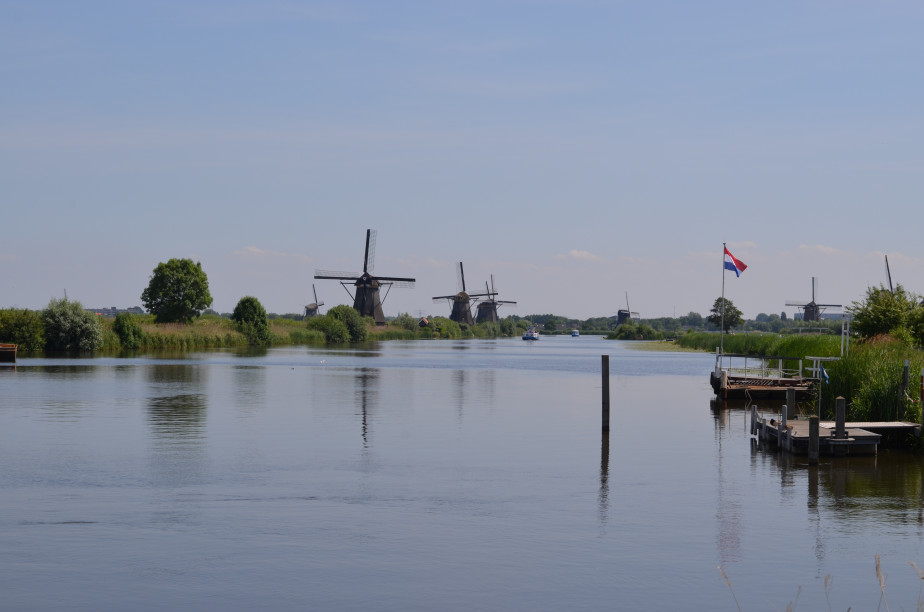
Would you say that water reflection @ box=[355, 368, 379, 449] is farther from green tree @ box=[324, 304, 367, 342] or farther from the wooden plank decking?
green tree @ box=[324, 304, 367, 342]

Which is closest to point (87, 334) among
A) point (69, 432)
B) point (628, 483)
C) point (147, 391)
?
point (147, 391)

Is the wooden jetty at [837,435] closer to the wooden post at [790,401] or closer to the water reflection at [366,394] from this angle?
the wooden post at [790,401]

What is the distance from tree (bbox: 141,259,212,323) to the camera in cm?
10212

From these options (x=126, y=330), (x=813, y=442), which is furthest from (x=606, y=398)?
(x=126, y=330)

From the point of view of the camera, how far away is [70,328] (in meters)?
82.6

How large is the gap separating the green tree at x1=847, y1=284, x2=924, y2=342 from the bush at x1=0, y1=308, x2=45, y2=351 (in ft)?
208

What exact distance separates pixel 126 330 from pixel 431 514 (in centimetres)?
7719

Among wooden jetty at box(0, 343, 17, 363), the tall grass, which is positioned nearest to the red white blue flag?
the tall grass

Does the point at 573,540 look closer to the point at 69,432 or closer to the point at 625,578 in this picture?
the point at 625,578

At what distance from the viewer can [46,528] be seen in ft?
55.7

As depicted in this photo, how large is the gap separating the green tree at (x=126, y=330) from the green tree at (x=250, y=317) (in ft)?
61.3

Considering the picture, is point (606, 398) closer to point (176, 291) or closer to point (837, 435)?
point (837, 435)

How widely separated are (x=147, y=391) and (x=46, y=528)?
28.9m

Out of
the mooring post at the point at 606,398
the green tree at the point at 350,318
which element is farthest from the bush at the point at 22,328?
the mooring post at the point at 606,398
